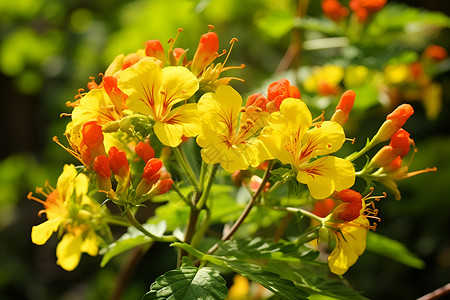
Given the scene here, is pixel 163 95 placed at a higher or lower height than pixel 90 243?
higher

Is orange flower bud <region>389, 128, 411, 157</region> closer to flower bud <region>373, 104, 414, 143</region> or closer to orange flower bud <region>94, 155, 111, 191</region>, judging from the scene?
flower bud <region>373, 104, 414, 143</region>

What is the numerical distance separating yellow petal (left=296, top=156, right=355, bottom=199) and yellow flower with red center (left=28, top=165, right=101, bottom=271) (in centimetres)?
46

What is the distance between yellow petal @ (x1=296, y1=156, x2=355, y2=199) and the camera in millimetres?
825

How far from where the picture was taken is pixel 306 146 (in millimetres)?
869

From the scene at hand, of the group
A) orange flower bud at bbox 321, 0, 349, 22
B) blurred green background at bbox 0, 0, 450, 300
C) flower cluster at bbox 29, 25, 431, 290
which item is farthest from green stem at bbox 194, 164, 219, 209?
orange flower bud at bbox 321, 0, 349, 22

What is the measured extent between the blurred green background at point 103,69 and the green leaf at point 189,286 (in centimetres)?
90

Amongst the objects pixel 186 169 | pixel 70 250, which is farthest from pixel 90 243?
pixel 186 169

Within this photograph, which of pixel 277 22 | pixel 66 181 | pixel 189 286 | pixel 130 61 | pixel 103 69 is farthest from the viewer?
pixel 103 69

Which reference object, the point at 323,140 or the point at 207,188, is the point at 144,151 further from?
the point at 323,140

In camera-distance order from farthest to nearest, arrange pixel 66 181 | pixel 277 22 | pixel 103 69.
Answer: pixel 103 69 < pixel 277 22 < pixel 66 181

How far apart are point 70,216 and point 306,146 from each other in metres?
0.54

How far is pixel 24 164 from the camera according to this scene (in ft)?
12.0

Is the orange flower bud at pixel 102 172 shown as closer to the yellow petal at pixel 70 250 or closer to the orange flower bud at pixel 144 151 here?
the orange flower bud at pixel 144 151

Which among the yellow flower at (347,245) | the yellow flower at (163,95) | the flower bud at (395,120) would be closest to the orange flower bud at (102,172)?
the yellow flower at (163,95)
